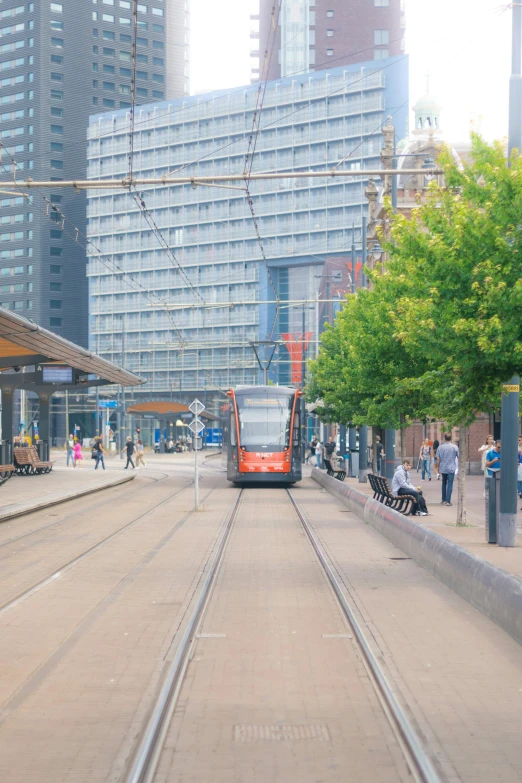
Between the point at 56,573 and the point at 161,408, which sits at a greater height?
the point at 161,408

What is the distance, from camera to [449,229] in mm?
15391

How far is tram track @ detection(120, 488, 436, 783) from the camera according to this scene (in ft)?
19.0

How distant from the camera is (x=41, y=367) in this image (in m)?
38.8

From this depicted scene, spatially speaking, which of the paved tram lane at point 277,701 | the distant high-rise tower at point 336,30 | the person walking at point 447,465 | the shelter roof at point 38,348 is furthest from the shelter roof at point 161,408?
the distant high-rise tower at point 336,30

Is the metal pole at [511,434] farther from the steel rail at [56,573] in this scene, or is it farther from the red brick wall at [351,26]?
the red brick wall at [351,26]

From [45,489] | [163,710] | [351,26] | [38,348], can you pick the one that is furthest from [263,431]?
[351,26]

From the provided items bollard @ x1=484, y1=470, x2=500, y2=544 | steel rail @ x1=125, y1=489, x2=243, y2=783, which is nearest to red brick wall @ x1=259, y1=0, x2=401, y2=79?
bollard @ x1=484, y1=470, x2=500, y2=544

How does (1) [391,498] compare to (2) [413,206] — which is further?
(2) [413,206]

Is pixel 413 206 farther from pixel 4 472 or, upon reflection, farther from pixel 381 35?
pixel 381 35

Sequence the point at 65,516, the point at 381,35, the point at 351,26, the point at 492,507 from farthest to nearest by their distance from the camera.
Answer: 1. the point at 351,26
2. the point at 381,35
3. the point at 65,516
4. the point at 492,507

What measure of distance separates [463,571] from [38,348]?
62.0 feet

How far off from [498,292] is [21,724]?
352 inches

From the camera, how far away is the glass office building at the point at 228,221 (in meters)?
109

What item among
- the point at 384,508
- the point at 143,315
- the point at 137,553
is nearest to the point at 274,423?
the point at 384,508
